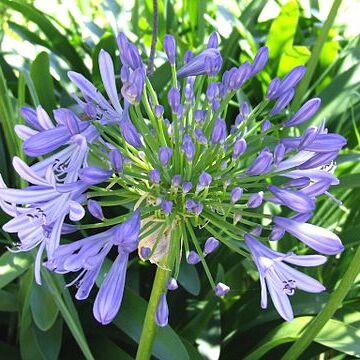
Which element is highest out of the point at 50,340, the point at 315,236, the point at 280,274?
the point at 315,236

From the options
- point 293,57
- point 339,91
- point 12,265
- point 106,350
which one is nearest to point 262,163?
point 12,265

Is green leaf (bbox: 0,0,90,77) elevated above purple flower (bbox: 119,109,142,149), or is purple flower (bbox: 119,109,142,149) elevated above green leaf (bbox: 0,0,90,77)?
purple flower (bbox: 119,109,142,149)

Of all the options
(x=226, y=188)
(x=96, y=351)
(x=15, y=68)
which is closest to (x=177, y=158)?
(x=226, y=188)

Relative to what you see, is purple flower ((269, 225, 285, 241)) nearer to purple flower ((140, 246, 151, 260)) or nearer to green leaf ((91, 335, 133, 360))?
purple flower ((140, 246, 151, 260))

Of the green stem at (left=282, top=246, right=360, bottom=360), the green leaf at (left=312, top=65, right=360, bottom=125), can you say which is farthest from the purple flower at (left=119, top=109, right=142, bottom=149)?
the green leaf at (left=312, top=65, right=360, bottom=125)

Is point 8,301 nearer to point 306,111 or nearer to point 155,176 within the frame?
point 155,176

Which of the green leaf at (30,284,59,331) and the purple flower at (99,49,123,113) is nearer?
the purple flower at (99,49,123,113)

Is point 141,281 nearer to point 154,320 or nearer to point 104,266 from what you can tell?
point 104,266
